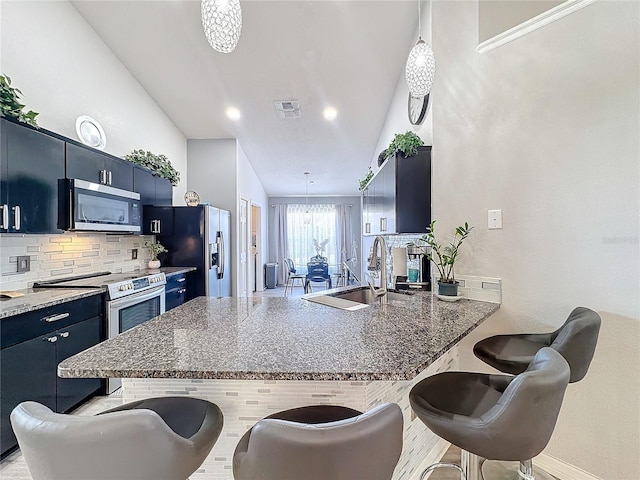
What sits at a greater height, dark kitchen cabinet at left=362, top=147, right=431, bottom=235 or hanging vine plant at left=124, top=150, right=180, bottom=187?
hanging vine plant at left=124, top=150, right=180, bottom=187

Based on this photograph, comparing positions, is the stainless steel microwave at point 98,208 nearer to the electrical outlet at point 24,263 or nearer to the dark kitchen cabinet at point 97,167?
the dark kitchen cabinet at point 97,167

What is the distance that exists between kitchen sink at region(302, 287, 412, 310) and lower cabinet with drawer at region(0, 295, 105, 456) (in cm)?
163

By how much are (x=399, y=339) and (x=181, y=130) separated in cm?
504

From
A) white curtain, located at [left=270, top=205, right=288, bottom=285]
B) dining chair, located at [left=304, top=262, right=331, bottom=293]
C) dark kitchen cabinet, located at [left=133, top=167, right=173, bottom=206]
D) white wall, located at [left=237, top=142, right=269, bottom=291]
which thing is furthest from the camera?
white curtain, located at [left=270, top=205, right=288, bottom=285]

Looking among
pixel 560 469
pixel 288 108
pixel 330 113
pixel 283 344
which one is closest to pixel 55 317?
pixel 283 344

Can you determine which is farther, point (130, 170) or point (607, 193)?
point (130, 170)

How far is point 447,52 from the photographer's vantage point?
222cm

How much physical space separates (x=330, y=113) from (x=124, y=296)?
3.48 metres

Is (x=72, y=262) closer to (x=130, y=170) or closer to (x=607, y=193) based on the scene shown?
(x=130, y=170)

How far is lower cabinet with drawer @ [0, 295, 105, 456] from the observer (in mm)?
1728

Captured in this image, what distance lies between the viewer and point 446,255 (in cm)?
218

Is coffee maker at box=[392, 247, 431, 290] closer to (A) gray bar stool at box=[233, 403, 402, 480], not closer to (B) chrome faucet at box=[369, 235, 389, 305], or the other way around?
(B) chrome faucet at box=[369, 235, 389, 305]

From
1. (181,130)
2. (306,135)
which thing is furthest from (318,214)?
(181,130)

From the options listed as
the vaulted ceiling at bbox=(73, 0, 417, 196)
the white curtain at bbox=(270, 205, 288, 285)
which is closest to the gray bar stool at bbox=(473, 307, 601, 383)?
the vaulted ceiling at bbox=(73, 0, 417, 196)
